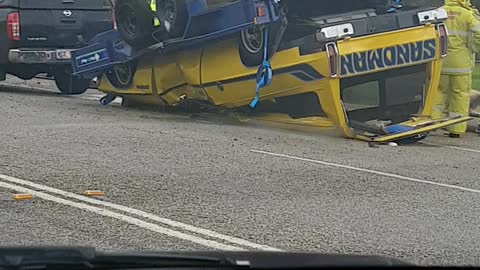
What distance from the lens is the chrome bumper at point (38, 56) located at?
1588 centimetres

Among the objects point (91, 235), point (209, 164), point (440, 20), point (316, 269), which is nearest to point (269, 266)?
point (316, 269)

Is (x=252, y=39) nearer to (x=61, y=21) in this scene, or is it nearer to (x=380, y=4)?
(x=380, y=4)

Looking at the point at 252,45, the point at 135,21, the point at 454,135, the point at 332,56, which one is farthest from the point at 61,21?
the point at 454,135

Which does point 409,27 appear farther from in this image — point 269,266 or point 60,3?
point 269,266

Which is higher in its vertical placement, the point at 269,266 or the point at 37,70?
the point at 269,266

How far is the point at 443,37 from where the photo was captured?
1249 centimetres

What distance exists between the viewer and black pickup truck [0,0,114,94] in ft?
52.3

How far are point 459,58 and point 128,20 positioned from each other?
4.33m

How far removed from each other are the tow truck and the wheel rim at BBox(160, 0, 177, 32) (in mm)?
215

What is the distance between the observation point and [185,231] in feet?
22.9

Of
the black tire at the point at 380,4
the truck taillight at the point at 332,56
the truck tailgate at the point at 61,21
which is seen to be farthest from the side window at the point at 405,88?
the truck tailgate at the point at 61,21

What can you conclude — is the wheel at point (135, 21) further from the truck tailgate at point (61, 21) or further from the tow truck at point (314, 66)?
the truck tailgate at point (61, 21)

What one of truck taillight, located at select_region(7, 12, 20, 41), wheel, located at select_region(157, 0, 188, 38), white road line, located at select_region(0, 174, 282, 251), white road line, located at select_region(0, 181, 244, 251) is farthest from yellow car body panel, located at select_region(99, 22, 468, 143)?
white road line, located at select_region(0, 181, 244, 251)

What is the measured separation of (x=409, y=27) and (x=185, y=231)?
6052 millimetres
